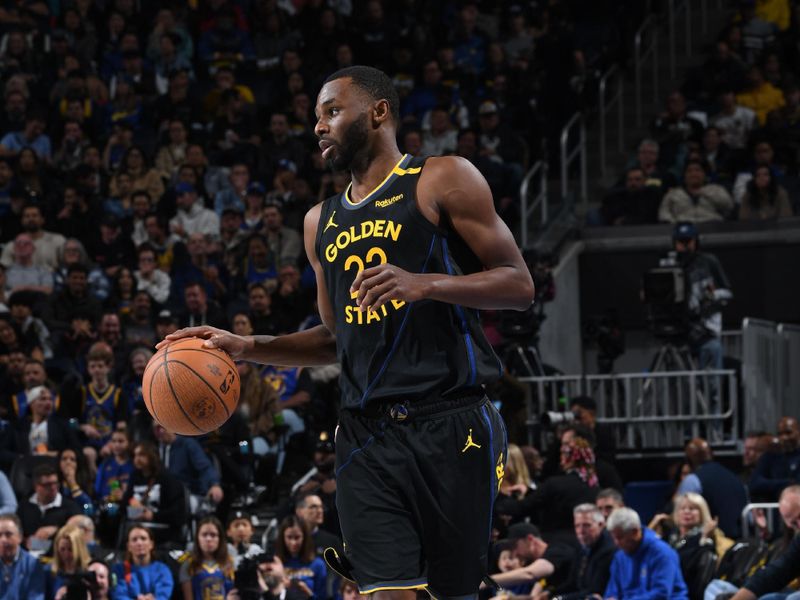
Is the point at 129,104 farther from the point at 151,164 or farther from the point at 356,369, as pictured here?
the point at 356,369

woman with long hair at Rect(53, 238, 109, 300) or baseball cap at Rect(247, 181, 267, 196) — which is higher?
baseball cap at Rect(247, 181, 267, 196)

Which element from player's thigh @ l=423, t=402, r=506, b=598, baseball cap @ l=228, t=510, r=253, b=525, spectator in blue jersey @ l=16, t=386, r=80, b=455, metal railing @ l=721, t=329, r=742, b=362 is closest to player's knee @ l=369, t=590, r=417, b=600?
player's thigh @ l=423, t=402, r=506, b=598

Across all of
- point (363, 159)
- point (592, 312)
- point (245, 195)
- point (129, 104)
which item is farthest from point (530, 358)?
point (363, 159)

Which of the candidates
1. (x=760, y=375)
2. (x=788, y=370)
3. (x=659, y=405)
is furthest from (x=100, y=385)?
(x=788, y=370)

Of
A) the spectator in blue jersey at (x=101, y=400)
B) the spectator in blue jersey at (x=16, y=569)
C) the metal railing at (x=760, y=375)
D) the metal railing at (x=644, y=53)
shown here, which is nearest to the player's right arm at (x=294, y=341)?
the spectator in blue jersey at (x=16, y=569)

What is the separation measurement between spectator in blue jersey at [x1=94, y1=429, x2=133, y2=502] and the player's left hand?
27.1 feet

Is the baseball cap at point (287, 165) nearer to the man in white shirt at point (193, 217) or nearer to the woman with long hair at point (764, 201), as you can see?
the man in white shirt at point (193, 217)

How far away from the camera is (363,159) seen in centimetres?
441

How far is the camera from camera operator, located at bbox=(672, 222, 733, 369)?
41.9ft

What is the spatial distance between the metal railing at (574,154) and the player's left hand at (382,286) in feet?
41.6

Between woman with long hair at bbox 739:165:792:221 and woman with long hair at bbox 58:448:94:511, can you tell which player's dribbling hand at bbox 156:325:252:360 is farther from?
woman with long hair at bbox 739:165:792:221

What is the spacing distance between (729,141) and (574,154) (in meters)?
1.80

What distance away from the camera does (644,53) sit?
19109 mm

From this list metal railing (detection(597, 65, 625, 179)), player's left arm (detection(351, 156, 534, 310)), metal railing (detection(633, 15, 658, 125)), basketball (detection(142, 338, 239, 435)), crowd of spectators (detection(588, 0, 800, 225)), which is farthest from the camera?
metal railing (detection(633, 15, 658, 125))
